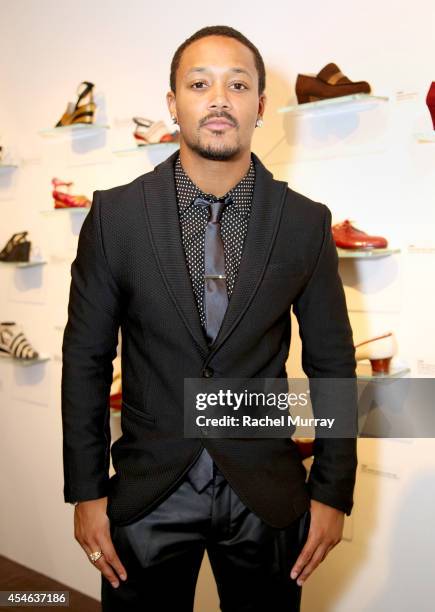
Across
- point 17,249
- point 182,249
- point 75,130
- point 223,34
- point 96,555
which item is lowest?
point 96,555

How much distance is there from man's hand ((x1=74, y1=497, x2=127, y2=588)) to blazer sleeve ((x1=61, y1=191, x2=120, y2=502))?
36mm

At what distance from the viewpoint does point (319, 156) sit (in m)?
2.87

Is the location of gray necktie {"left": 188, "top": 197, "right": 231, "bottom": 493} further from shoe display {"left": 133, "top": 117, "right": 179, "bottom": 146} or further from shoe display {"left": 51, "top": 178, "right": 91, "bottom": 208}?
shoe display {"left": 51, "top": 178, "right": 91, "bottom": 208}

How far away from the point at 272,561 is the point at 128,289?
2.87 ft

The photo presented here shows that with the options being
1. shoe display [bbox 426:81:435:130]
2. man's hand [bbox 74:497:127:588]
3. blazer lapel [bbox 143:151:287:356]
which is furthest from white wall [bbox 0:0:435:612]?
man's hand [bbox 74:497:127:588]

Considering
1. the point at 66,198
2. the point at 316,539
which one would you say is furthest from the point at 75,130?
the point at 316,539

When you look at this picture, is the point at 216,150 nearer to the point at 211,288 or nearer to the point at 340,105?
the point at 211,288

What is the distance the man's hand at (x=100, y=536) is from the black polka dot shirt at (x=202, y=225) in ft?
2.01

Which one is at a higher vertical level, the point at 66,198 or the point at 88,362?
the point at 66,198

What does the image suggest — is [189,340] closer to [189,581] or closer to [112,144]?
[189,581]

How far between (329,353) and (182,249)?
0.55 m

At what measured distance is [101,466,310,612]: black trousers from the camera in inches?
74.4

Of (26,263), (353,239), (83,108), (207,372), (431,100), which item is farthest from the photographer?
(26,263)

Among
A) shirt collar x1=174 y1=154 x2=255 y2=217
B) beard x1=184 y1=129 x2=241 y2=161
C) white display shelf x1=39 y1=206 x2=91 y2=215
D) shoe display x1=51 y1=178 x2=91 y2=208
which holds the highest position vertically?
shoe display x1=51 y1=178 x2=91 y2=208
